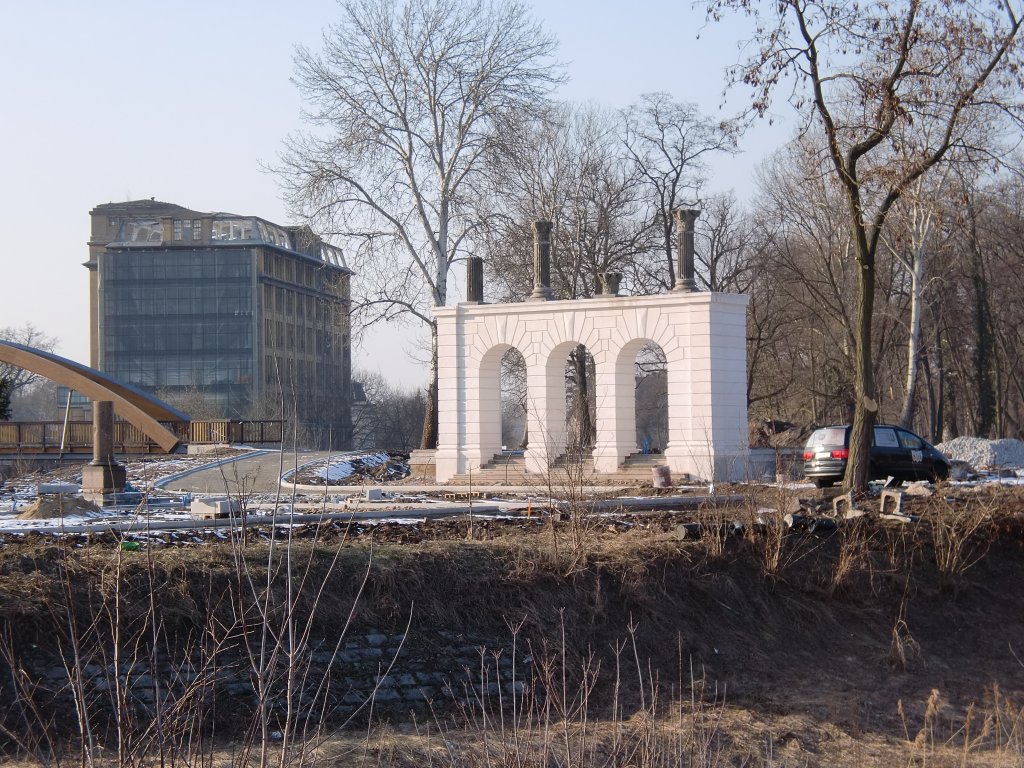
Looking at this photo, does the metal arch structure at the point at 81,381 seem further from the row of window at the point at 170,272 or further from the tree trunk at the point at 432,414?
the row of window at the point at 170,272

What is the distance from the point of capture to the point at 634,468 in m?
28.2

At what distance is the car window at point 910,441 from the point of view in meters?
26.5

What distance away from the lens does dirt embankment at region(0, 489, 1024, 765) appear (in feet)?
33.8

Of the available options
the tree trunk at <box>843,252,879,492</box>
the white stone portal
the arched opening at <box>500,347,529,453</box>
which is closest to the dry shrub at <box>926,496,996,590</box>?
the tree trunk at <box>843,252,879,492</box>

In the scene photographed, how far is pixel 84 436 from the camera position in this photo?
1646 inches

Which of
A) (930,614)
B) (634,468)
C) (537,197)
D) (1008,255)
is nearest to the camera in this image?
(930,614)

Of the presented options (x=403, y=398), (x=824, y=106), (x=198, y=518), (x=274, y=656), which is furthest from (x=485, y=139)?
(x=403, y=398)

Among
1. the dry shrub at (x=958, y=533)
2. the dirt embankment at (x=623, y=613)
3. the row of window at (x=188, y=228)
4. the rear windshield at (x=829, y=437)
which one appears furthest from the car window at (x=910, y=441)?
the row of window at (x=188, y=228)

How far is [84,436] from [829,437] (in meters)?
26.9

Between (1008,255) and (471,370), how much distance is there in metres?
28.0

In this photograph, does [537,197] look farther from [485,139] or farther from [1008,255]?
[1008,255]

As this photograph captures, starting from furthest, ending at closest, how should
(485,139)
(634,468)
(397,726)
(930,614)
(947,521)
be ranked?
(485,139)
(634,468)
(947,521)
(930,614)
(397,726)

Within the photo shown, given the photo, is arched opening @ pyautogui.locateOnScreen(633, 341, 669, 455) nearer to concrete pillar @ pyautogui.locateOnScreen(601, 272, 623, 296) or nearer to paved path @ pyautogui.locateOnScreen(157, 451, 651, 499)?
concrete pillar @ pyautogui.locateOnScreen(601, 272, 623, 296)

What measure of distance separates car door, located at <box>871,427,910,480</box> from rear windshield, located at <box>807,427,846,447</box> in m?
0.80
